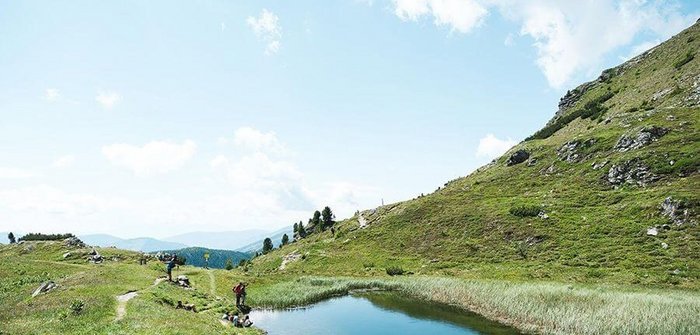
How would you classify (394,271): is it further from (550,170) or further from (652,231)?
(550,170)

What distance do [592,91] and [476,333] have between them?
187314mm

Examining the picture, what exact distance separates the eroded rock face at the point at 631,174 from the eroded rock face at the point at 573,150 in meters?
14.9

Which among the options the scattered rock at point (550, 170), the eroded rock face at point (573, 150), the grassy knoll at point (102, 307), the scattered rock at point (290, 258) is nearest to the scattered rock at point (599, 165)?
the eroded rock face at point (573, 150)

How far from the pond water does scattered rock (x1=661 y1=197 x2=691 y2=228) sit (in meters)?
49.5

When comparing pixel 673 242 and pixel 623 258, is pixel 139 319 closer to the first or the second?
pixel 623 258

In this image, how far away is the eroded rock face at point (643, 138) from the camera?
352ft

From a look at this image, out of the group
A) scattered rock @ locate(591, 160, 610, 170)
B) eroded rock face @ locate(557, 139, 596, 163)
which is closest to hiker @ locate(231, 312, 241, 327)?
scattered rock @ locate(591, 160, 610, 170)

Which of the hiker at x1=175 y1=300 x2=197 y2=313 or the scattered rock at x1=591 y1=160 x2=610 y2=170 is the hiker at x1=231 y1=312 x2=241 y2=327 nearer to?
the hiker at x1=175 y1=300 x2=197 y2=313

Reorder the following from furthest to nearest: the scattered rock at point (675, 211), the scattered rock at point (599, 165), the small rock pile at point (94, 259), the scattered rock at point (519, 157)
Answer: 1. the scattered rock at point (519, 157)
2. the scattered rock at point (599, 165)
3. the small rock pile at point (94, 259)
4. the scattered rock at point (675, 211)

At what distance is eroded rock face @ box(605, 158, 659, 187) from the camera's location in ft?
317

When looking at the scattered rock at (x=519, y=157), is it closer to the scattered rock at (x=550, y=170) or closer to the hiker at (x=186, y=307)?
the scattered rock at (x=550, y=170)

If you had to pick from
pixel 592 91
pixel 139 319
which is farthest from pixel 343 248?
pixel 592 91

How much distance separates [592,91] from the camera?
196 metres

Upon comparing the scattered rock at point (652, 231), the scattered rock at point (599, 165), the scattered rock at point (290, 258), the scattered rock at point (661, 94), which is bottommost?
the scattered rock at point (652, 231)
